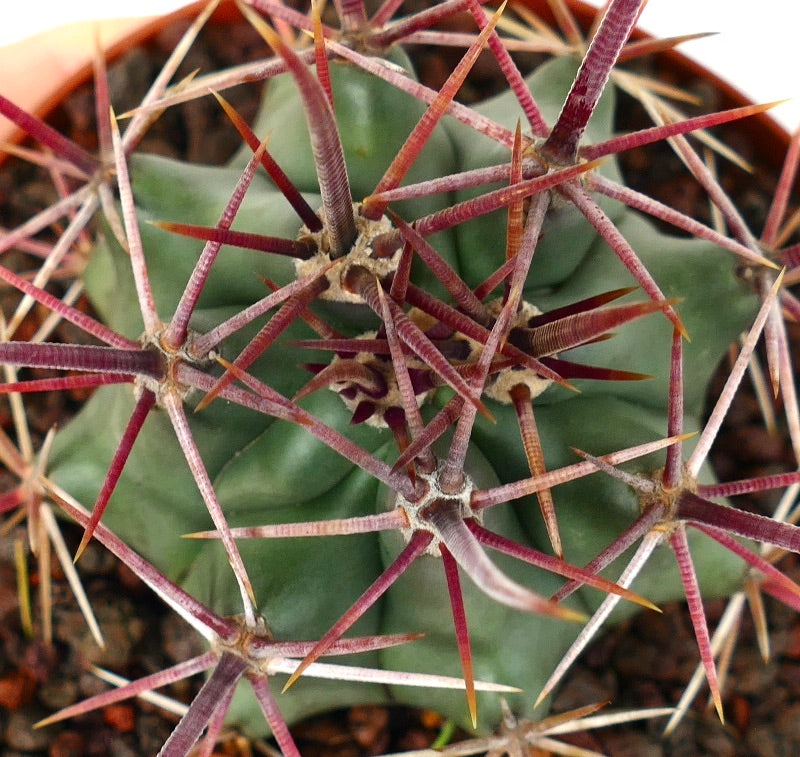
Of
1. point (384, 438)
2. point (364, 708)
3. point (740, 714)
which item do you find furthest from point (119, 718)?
point (740, 714)

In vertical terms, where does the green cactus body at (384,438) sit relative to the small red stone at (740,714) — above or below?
above

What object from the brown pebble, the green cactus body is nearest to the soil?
the brown pebble

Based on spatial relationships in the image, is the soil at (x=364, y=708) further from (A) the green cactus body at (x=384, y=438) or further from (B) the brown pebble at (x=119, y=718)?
(A) the green cactus body at (x=384, y=438)

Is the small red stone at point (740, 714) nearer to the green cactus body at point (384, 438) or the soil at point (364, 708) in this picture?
the soil at point (364, 708)

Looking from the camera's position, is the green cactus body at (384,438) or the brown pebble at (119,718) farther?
the brown pebble at (119,718)

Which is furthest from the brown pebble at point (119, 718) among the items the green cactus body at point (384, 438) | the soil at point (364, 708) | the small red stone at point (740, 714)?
the small red stone at point (740, 714)

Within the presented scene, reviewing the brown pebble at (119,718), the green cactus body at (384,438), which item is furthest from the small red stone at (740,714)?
the brown pebble at (119,718)

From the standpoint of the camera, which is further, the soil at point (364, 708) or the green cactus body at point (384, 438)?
the soil at point (364, 708)

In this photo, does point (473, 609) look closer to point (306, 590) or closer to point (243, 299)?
point (306, 590)
